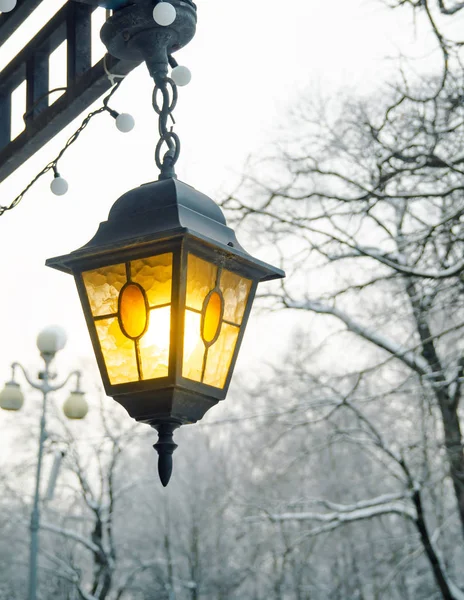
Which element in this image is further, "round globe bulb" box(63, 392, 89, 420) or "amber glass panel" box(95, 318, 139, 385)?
"round globe bulb" box(63, 392, 89, 420)

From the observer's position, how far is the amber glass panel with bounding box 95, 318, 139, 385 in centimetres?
209

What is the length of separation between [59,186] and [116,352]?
127 cm

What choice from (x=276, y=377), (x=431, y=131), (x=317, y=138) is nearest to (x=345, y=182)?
(x=317, y=138)

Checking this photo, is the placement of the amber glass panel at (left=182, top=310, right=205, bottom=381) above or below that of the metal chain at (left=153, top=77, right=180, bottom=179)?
below

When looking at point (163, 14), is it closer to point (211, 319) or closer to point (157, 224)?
point (157, 224)

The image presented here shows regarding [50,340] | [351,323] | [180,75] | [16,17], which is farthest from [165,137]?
[351,323]

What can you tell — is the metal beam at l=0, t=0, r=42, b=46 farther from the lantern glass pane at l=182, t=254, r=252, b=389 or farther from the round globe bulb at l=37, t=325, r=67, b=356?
the round globe bulb at l=37, t=325, r=67, b=356

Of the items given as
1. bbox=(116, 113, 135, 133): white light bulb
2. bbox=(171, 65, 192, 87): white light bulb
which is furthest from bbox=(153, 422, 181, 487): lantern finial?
bbox=(116, 113, 135, 133): white light bulb

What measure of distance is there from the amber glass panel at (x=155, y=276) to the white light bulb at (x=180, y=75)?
734mm

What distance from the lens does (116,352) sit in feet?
6.96

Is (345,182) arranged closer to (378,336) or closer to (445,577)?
(378,336)

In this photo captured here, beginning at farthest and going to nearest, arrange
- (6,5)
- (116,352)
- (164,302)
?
(6,5) < (116,352) < (164,302)

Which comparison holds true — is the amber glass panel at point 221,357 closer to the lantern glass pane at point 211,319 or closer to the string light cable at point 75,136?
the lantern glass pane at point 211,319

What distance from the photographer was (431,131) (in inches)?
306
